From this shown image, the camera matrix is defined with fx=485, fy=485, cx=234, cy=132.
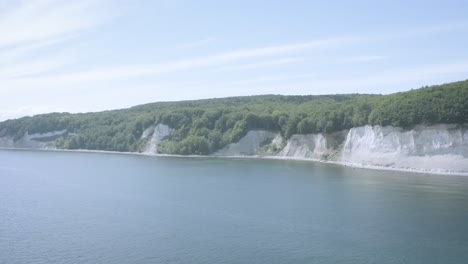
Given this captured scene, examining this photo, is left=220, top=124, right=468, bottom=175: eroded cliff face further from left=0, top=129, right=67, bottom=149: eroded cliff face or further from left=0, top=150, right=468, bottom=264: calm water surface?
left=0, top=129, right=67, bottom=149: eroded cliff face

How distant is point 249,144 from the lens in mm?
86312

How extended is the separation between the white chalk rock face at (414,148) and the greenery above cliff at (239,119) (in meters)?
1.19

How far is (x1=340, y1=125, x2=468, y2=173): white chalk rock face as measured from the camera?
2091 inches

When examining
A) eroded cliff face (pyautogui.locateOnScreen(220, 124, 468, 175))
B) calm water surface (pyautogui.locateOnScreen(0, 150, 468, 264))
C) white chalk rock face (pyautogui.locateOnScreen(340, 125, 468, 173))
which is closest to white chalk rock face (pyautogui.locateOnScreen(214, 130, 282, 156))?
eroded cliff face (pyautogui.locateOnScreen(220, 124, 468, 175))

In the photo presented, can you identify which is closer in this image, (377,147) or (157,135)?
(377,147)

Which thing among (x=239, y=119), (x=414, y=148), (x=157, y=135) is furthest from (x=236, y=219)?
(x=157, y=135)

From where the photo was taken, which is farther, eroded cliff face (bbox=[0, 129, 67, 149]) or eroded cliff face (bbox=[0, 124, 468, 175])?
eroded cliff face (bbox=[0, 129, 67, 149])

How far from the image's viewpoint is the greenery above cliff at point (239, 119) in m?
57.2

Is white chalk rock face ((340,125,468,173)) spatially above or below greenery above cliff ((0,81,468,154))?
below

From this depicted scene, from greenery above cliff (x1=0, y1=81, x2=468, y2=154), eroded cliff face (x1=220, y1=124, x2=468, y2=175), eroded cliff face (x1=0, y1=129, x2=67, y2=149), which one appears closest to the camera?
eroded cliff face (x1=220, y1=124, x2=468, y2=175)

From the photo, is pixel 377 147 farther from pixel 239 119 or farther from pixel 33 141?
pixel 33 141

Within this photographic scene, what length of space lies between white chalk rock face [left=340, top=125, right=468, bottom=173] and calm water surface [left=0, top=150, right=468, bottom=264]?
14.5ft

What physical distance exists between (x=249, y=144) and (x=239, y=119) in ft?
21.2

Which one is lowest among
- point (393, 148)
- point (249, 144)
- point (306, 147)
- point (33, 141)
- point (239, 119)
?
point (306, 147)
